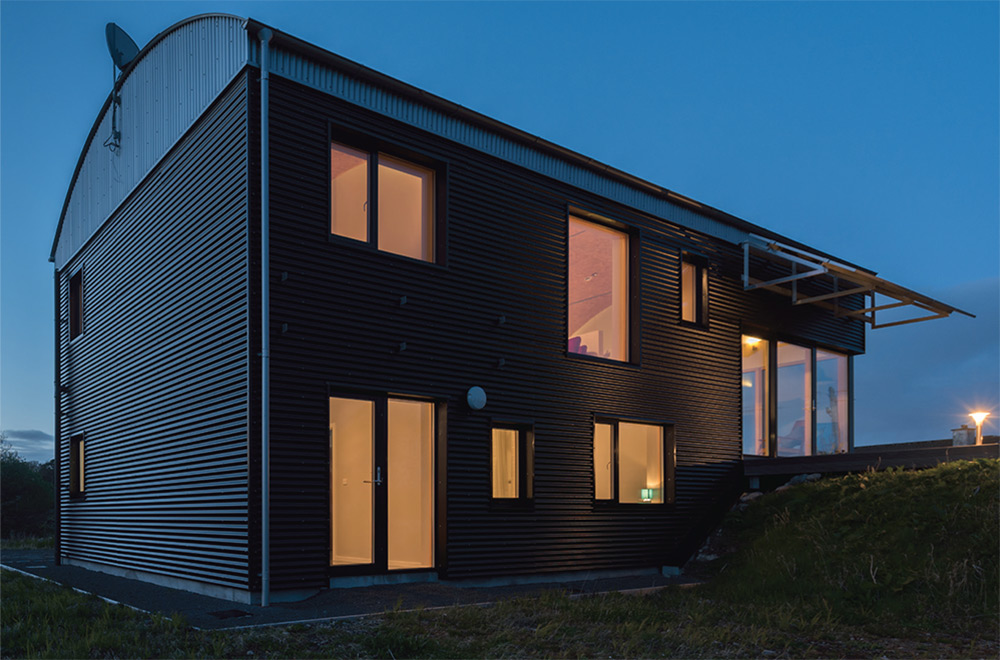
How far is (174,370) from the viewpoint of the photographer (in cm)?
1002

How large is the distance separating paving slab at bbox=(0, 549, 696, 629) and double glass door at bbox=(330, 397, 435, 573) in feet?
1.48

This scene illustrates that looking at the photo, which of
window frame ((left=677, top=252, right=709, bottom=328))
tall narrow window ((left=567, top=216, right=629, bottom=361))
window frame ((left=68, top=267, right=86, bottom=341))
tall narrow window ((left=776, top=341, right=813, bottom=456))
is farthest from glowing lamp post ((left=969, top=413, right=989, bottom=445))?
window frame ((left=68, top=267, right=86, bottom=341))

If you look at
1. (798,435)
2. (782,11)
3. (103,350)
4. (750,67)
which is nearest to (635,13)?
(782,11)

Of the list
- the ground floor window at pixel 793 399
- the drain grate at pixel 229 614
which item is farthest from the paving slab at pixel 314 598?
the ground floor window at pixel 793 399

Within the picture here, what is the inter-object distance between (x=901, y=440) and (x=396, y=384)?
21181mm

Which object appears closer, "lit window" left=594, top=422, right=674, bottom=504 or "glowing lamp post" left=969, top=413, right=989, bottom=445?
"lit window" left=594, top=422, right=674, bottom=504

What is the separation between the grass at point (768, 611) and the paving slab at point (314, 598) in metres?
0.40

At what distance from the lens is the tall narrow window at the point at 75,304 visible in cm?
1431

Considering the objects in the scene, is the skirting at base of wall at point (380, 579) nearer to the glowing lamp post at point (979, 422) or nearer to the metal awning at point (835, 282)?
the metal awning at point (835, 282)

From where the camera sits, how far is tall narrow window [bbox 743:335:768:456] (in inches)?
584

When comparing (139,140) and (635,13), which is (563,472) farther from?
(635,13)

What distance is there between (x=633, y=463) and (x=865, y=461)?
3.52 meters

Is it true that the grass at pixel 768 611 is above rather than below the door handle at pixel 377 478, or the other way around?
below

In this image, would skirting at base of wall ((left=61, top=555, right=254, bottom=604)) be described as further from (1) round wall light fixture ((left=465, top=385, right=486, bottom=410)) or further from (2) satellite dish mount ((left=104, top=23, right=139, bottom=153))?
(2) satellite dish mount ((left=104, top=23, right=139, bottom=153))
